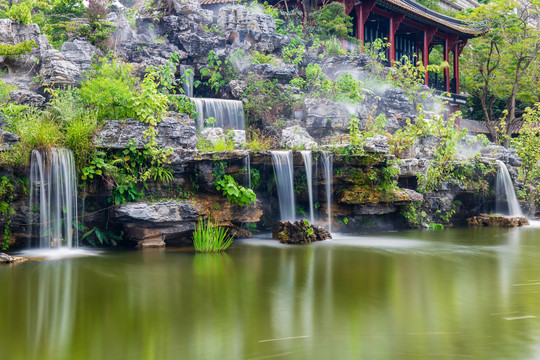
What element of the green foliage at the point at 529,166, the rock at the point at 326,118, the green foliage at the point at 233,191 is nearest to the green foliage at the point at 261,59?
the rock at the point at 326,118

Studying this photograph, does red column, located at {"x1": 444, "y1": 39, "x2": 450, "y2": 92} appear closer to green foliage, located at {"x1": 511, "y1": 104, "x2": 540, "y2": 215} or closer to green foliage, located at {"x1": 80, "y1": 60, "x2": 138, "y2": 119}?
green foliage, located at {"x1": 511, "y1": 104, "x2": 540, "y2": 215}

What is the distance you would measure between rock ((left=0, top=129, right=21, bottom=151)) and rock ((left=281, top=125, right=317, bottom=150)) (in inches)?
263

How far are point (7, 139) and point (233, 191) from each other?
4.70 m

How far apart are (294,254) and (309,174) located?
354 cm

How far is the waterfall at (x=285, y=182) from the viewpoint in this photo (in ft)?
39.4

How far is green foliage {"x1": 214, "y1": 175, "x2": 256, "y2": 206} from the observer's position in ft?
34.8

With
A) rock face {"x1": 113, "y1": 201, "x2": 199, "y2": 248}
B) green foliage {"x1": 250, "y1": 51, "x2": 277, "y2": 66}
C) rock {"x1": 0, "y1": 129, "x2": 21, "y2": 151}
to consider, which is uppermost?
green foliage {"x1": 250, "y1": 51, "x2": 277, "y2": 66}

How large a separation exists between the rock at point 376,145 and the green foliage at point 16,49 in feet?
31.3

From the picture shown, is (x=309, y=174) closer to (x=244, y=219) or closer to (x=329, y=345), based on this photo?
(x=244, y=219)

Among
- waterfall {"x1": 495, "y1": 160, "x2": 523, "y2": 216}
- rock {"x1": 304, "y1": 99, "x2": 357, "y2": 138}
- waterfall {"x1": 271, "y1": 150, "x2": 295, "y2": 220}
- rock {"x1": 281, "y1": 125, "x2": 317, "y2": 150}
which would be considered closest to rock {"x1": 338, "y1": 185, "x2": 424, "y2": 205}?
waterfall {"x1": 271, "y1": 150, "x2": 295, "y2": 220}

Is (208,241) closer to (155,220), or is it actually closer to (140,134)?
(155,220)

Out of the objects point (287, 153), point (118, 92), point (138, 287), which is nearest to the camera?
point (138, 287)

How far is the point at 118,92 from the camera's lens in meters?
10.5

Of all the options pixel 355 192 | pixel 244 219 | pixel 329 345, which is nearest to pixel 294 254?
pixel 244 219
